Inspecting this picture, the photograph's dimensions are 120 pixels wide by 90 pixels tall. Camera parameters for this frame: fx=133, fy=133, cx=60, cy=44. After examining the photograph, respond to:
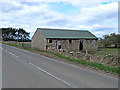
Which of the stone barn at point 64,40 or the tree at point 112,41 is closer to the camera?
the stone barn at point 64,40

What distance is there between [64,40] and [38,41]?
6441 mm

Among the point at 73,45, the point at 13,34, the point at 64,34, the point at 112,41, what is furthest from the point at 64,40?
the point at 13,34

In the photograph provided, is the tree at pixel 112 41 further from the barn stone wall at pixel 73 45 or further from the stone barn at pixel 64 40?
the barn stone wall at pixel 73 45

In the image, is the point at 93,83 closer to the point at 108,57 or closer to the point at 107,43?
the point at 108,57

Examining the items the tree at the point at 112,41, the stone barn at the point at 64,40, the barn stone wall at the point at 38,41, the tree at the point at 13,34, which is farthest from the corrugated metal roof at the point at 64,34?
the tree at the point at 13,34

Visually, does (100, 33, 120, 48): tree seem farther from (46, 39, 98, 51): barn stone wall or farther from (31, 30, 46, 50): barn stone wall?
(31, 30, 46, 50): barn stone wall

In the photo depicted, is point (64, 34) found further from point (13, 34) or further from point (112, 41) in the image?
point (13, 34)

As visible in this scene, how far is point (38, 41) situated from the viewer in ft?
108

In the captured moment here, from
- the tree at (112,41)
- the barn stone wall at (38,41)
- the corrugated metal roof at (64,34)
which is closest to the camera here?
the barn stone wall at (38,41)

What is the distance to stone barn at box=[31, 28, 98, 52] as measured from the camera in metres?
30.6

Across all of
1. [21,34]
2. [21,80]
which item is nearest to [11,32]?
[21,34]

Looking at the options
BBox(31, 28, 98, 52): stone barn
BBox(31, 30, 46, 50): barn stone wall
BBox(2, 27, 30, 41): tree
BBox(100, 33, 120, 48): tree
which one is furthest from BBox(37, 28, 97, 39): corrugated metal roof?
BBox(2, 27, 30, 41): tree

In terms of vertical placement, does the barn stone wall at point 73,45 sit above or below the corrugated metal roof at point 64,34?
below

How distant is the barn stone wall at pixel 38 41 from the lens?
1203 inches
